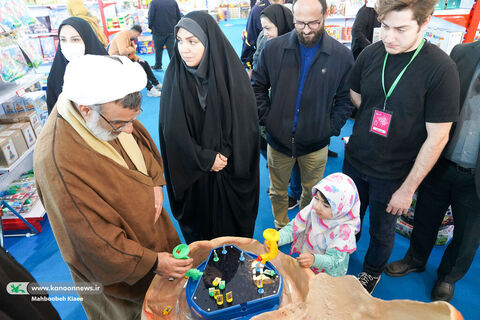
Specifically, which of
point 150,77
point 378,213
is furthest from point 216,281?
point 150,77

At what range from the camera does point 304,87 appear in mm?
2174

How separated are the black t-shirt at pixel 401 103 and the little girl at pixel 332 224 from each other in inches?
11.9

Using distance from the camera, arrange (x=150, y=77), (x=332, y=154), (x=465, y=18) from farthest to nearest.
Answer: (x=150, y=77)
(x=332, y=154)
(x=465, y=18)

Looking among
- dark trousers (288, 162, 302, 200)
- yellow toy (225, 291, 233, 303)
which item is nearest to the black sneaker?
dark trousers (288, 162, 302, 200)

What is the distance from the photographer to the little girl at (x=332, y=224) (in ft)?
5.21

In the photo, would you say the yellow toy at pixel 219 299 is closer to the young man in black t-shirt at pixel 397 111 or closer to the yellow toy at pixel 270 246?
the yellow toy at pixel 270 246

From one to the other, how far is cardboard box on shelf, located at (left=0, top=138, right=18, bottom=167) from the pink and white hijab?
8.25ft

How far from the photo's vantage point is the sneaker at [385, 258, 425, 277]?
235 cm

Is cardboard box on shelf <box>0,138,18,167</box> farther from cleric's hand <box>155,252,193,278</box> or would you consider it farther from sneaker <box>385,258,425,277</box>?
sneaker <box>385,258,425,277</box>

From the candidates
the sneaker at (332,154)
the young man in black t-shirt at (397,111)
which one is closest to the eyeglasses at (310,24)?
the young man in black t-shirt at (397,111)

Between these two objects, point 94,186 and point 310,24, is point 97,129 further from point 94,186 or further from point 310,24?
point 310,24

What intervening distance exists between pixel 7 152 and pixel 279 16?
2.93 meters

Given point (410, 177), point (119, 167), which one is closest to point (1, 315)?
point (119, 167)

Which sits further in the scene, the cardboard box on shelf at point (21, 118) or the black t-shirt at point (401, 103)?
the cardboard box on shelf at point (21, 118)
